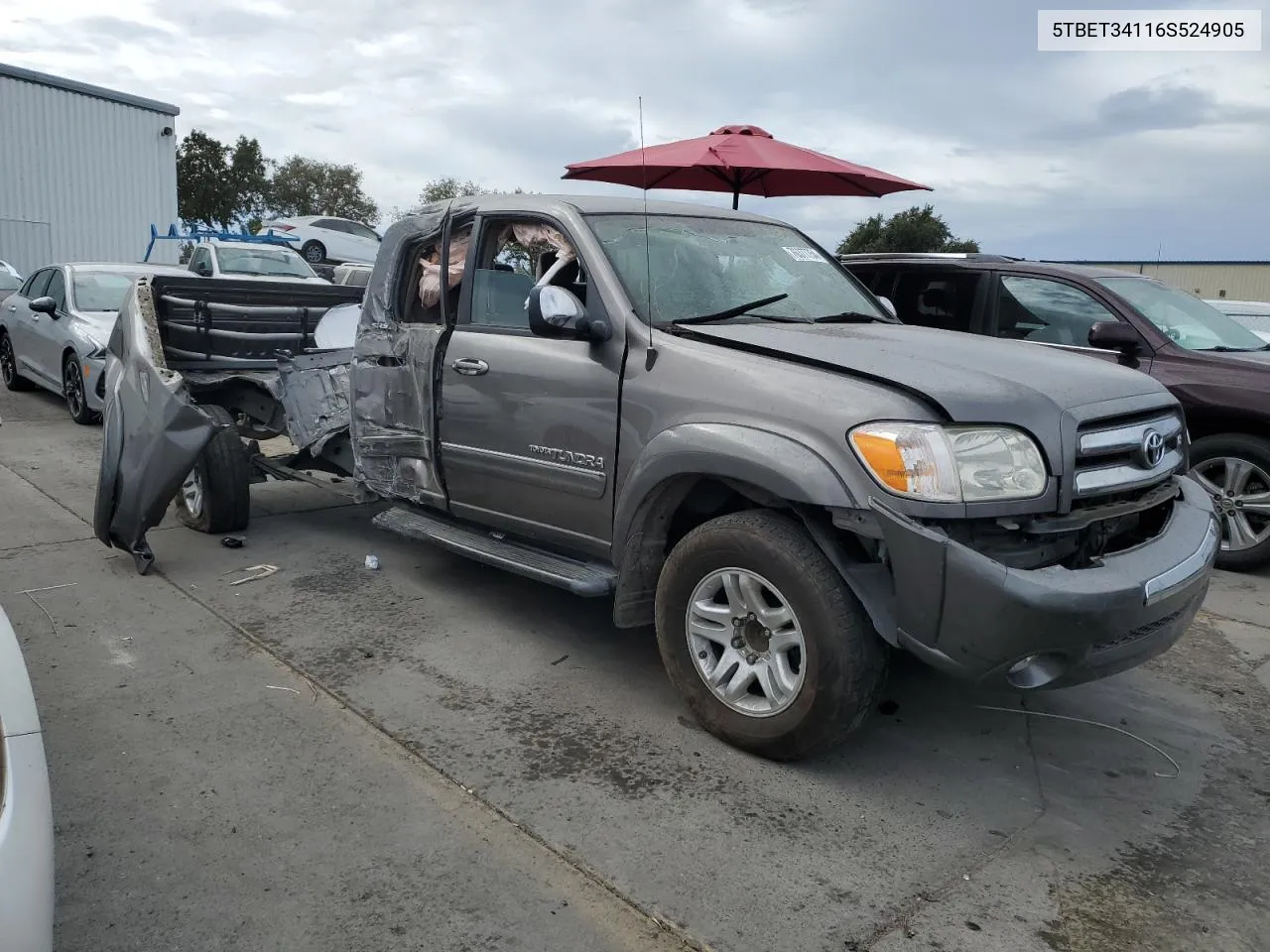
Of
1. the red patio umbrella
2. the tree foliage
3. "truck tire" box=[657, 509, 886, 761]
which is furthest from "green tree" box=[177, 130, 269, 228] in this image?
"truck tire" box=[657, 509, 886, 761]

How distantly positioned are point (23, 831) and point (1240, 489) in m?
6.11

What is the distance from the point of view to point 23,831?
1.87m

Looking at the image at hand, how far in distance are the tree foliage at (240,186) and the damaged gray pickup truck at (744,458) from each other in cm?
4591

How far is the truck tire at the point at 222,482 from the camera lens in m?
5.88

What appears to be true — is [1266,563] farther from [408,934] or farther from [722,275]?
[408,934]

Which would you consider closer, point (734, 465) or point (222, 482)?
point (734, 465)

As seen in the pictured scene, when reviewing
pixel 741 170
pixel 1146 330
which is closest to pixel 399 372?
pixel 1146 330

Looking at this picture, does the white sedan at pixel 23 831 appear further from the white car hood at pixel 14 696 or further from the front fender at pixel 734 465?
the front fender at pixel 734 465

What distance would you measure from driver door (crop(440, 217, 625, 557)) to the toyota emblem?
1809 millimetres

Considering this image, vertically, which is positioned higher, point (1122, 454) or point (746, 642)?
point (1122, 454)

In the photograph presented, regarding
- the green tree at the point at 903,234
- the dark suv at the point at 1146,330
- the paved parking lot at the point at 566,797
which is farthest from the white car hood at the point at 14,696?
the green tree at the point at 903,234

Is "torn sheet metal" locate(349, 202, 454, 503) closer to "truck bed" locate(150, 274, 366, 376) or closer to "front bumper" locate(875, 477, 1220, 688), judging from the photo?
"truck bed" locate(150, 274, 366, 376)

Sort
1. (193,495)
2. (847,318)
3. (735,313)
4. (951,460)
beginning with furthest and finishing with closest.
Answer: (193,495), (847,318), (735,313), (951,460)

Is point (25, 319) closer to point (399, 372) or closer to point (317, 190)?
point (399, 372)
